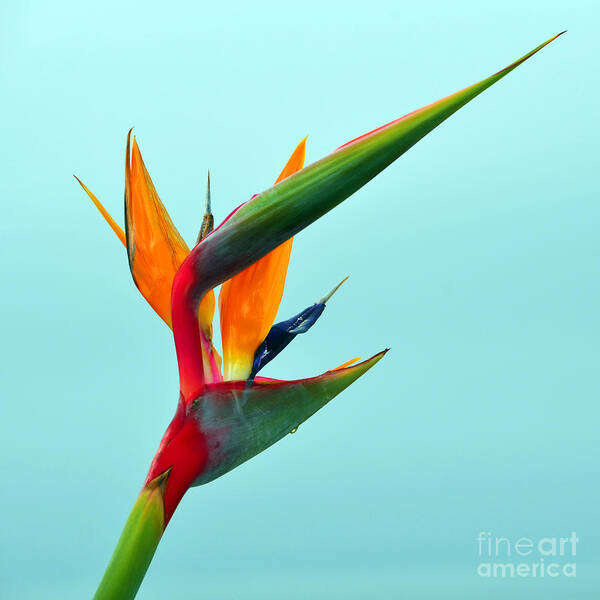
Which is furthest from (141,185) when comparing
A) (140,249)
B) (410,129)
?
(410,129)

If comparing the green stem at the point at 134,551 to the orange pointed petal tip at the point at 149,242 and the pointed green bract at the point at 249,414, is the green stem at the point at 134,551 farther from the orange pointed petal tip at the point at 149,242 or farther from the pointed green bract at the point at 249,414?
the orange pointed petal tip at the point at 149,242

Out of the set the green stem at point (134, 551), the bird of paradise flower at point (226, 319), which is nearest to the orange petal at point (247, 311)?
the bird of paradise flower at point (226, 319)

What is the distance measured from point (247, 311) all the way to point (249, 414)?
0.10 m

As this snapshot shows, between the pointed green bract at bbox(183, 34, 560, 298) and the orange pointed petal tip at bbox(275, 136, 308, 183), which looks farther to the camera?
the orange pointed petal tip at bbox(275, 136, 308, 183)

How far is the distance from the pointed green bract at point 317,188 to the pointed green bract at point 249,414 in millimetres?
129

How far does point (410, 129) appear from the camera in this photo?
0.63 metres

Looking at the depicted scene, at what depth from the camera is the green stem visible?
73 cm

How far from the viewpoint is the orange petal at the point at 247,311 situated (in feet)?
2.68

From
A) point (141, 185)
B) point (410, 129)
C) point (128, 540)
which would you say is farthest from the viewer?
point (141, 185)

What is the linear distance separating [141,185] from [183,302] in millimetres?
144

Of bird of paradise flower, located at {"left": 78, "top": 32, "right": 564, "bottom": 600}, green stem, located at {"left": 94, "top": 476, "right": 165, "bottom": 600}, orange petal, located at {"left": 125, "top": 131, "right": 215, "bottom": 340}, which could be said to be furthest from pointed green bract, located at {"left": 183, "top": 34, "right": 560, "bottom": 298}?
green stem, located at {"left": 94, "top": 476, "right": 165, "bottom": 600}

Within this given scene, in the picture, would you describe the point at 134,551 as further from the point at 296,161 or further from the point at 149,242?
the point at 296,161

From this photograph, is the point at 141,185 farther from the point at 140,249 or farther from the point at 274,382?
the point at 274,382

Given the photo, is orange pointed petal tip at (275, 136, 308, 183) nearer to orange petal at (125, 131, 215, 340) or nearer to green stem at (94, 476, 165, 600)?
orange petal at (125, 131, 215, 340)
